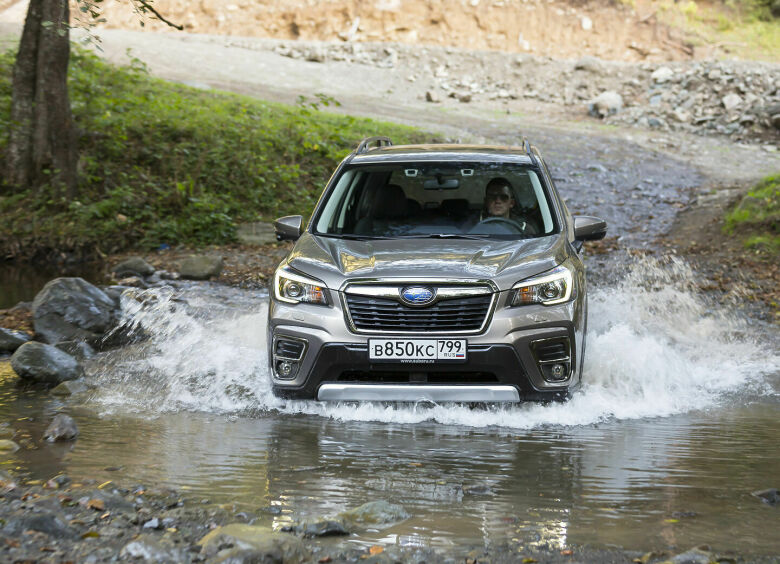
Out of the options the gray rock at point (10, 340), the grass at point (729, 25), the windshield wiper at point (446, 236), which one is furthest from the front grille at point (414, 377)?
the grass at point (729, 25)

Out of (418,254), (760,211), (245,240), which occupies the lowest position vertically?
(245,240)

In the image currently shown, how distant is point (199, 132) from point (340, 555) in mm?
13165

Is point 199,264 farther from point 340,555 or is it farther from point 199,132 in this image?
point 340,555

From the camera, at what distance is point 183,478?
4.75m

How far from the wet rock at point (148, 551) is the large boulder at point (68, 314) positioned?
16.3 ft

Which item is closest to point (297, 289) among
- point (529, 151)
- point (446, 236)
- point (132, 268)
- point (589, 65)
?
point (446, 236)

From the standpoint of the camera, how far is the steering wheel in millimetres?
6566

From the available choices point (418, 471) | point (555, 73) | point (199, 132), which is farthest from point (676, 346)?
point (555, 73)

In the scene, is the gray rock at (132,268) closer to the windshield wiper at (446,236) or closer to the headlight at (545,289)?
the windshield wiper at (446,236)

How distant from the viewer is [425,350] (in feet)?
17.7

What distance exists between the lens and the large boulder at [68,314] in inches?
329

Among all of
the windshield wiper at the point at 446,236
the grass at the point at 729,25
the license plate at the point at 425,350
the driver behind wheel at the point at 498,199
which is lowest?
the license plate at the point at 425,350

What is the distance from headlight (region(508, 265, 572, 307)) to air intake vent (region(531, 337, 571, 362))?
23 cm

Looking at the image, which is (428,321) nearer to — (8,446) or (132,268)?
(8,446)
